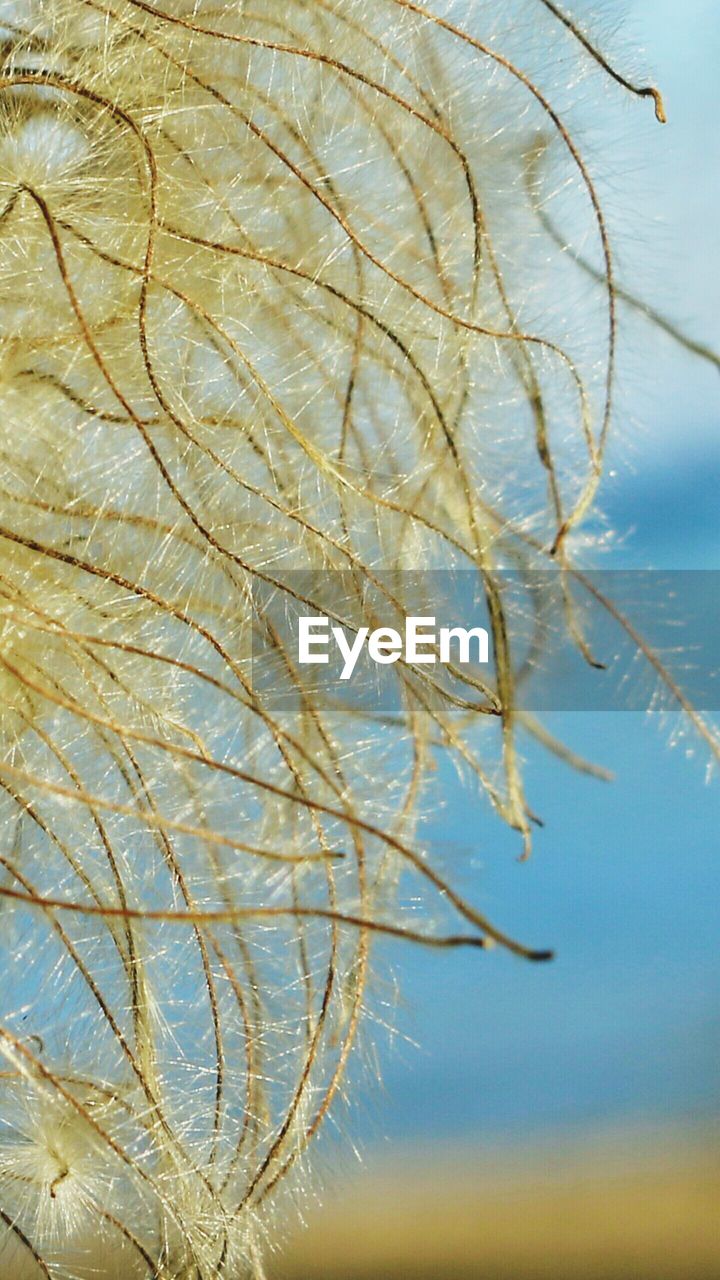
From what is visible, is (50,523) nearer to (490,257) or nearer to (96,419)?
(96,419)

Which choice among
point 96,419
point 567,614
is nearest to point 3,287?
point 96,419

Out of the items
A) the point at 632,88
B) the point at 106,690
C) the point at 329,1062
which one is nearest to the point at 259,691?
the point at 106,690

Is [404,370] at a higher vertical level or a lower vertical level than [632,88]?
lower

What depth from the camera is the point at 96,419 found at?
74cm

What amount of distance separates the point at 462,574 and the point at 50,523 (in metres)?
0.22

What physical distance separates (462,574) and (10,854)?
11.3 inches

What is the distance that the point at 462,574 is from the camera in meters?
0.73

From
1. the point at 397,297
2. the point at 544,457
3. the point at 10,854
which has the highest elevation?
the point at 397,297

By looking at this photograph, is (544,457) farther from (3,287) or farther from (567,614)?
(3,287)

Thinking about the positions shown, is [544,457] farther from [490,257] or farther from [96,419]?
[96,419]

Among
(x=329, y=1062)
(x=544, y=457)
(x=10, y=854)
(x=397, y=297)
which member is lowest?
→ (x=329, y=1062)

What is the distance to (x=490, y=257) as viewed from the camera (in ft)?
2.37

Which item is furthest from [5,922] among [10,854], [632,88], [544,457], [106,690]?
[632,88]

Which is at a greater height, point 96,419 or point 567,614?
point 96,419
